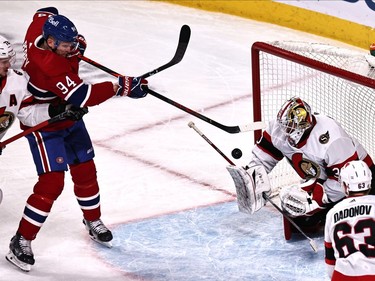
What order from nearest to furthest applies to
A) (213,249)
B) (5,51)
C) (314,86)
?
(5,51) → (213,249) → (314,86)

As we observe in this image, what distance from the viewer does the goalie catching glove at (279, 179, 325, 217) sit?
4704mm

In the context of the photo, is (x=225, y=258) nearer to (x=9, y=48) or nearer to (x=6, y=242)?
(x=6, y=242)

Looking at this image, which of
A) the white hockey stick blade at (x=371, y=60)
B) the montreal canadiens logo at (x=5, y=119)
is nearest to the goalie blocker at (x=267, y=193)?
the white hockey stick blade at (x=371, y=60)

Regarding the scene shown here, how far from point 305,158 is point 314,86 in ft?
2.97

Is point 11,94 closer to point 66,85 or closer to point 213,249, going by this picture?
point 66,85

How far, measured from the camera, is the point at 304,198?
4.72m

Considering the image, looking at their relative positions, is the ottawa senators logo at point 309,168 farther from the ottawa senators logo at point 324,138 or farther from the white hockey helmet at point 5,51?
the white hockey helmet at point 5,51

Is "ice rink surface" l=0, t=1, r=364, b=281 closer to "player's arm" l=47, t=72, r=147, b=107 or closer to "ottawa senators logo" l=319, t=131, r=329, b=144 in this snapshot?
"ottawa senators logo" l=319, t=131, r=329, b=144

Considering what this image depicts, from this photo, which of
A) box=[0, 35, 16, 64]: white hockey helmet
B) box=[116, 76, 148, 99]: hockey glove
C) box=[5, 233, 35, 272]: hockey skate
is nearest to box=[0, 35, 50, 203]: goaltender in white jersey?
box=[0, 35, 16, 64]: white hockey helmet

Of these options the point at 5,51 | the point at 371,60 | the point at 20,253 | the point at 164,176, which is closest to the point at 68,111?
the point at 5,51

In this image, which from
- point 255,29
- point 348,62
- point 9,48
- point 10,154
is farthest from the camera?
point 255,29

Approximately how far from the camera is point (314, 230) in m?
4.92

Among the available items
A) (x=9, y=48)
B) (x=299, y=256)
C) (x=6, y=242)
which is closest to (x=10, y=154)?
(x=6, y=242)

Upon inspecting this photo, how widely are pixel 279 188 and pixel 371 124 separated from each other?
1.82 ft
